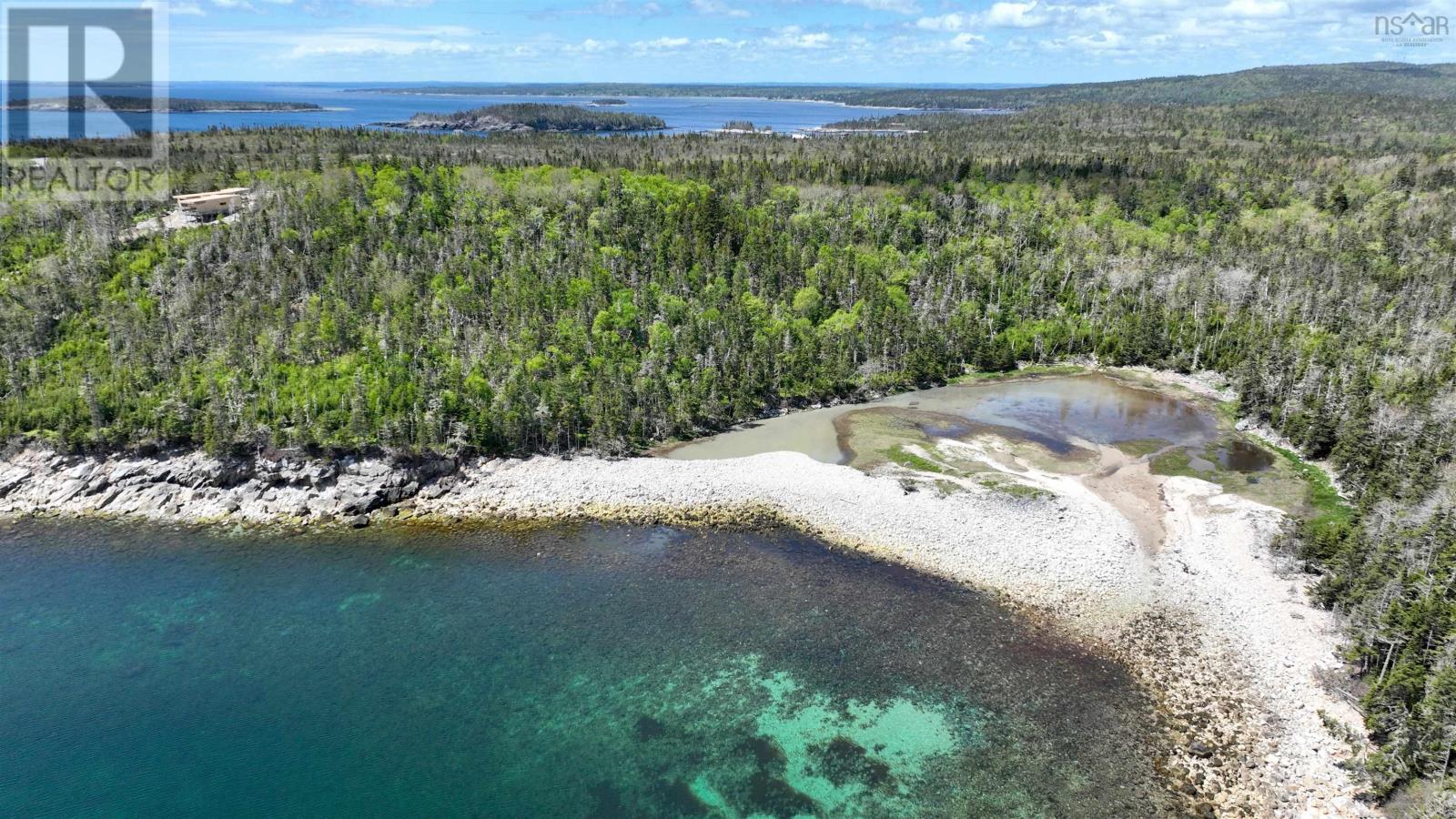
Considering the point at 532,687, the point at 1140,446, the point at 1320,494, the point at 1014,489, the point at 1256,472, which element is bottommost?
the point at 532,687

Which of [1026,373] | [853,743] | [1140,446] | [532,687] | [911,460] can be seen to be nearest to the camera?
[853,743]

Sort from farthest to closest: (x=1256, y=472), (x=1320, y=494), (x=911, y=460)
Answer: (x=911, y=460) → (x=1256, y=472) → (x=1320, y=494)

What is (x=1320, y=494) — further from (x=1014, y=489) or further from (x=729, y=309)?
(x=729, y=309)

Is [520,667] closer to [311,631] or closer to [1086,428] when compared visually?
[311,631]

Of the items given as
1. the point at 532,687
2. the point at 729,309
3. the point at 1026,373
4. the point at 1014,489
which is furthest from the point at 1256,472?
the point at 532,687

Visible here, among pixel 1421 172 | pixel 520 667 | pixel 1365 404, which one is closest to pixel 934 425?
pixel 1365 404

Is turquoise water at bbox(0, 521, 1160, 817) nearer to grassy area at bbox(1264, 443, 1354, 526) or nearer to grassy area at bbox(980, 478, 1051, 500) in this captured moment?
grassy area at bbox(980, 478, 1051, 500)

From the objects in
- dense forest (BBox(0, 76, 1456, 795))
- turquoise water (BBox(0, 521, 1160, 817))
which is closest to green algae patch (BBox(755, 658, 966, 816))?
turquoise water (BBox(0, 521, 1160, 817))

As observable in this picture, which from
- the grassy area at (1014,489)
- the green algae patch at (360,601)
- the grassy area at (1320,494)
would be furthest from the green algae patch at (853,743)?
the grassy area at (1320,494)
